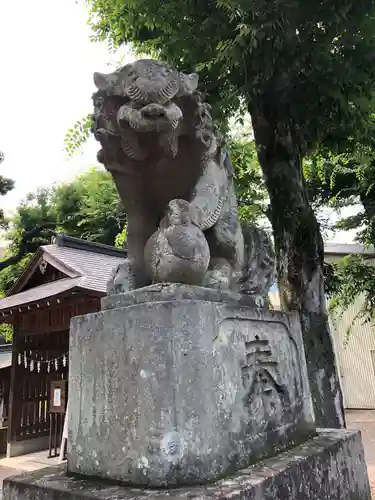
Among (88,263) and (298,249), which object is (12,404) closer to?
(88,263)

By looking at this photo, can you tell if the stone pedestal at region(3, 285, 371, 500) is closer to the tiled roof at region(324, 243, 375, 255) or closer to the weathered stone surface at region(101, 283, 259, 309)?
the weathered stone surface at region(101, 283, 259, 309)

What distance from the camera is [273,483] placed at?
1.79 metres

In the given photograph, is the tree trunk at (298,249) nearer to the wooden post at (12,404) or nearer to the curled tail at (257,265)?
the curled tail at (257,265)

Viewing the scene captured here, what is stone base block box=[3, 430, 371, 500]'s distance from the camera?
1656 mm

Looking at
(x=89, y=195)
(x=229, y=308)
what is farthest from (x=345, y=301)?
(x=89, y=195)

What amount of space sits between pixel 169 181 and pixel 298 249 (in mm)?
2898

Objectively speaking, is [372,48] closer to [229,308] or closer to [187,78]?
[187,78]

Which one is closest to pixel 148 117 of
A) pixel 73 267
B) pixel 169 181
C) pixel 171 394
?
pixel 169 181

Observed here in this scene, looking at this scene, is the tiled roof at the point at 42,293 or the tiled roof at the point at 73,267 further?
the tiled roof at the point at 73,267

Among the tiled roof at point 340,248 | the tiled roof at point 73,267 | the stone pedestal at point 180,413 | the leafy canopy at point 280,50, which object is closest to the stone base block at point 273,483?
the stone pedestal at point 180,413

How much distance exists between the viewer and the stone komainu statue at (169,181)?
2.16 m

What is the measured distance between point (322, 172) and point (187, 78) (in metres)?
7.84

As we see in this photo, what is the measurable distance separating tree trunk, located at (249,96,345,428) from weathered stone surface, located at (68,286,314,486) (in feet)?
8.14

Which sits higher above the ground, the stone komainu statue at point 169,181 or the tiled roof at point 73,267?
the tiled roof at point 73,267
